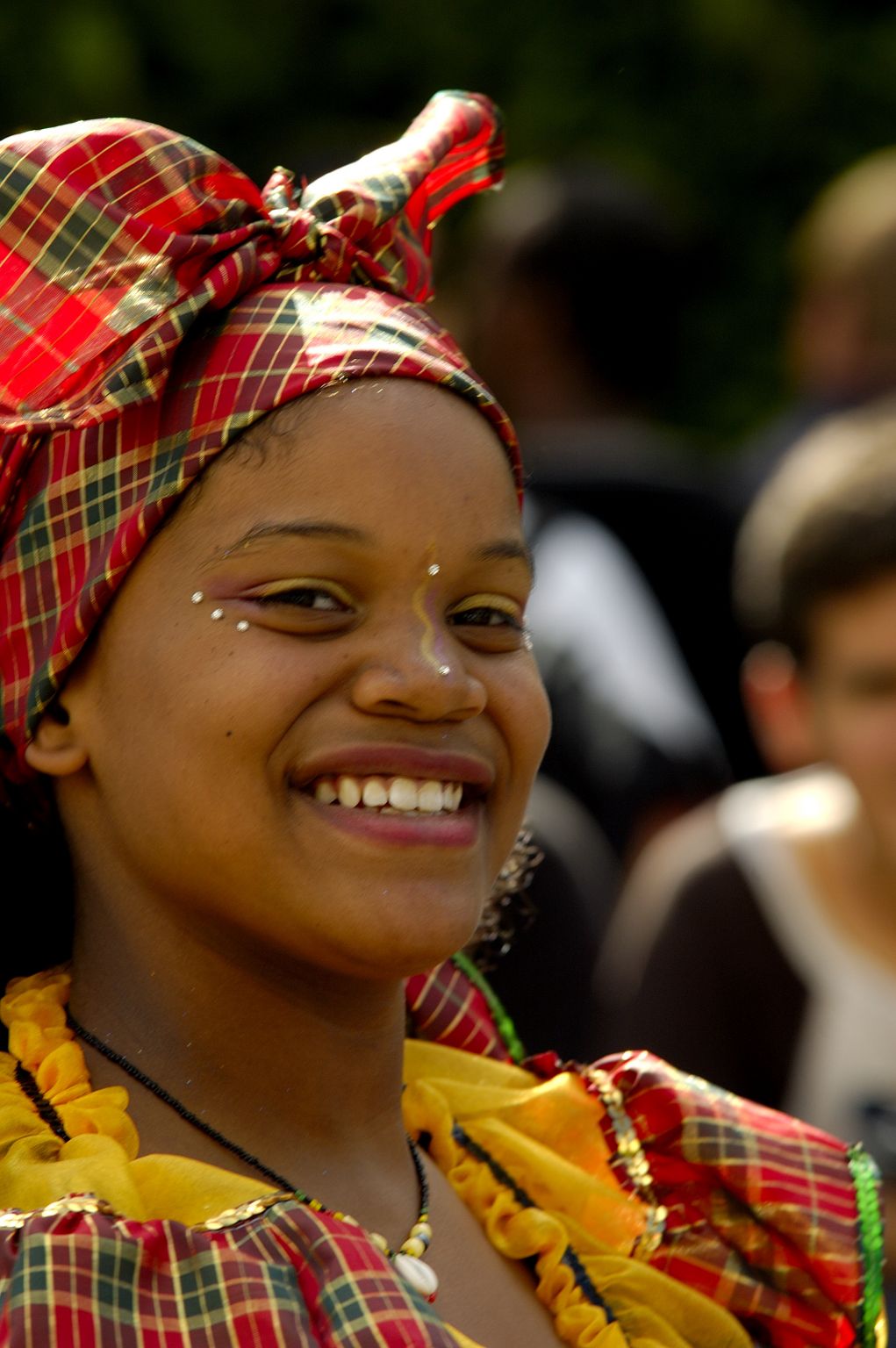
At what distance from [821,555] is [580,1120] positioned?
5.00ft

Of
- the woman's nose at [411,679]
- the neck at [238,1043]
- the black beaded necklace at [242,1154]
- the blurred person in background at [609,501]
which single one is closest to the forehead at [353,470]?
the woman's nose at [411,679]

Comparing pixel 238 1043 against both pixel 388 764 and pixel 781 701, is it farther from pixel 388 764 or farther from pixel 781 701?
pixel 781 701

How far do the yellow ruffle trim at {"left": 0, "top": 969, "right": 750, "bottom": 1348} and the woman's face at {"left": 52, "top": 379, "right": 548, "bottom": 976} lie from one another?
7.5 inches

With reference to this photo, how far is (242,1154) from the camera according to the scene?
6.86ft

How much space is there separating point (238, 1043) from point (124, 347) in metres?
0.67

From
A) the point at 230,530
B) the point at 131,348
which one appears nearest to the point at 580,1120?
the point at 230,530

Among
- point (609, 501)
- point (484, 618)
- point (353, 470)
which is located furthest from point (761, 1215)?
point (609, 501)

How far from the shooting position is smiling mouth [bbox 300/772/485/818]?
6.77 ft

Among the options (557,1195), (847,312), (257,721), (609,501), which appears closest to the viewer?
(257,721)

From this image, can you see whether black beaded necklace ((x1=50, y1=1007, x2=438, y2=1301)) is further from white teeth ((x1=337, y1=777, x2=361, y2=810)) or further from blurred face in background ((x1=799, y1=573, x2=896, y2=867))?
blurred face in background ((x1=799, y1=573, x2=896, y2=867))

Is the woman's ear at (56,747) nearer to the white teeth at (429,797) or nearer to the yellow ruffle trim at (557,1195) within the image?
the white teeth at (429,797)

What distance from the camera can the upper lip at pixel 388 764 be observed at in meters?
2.04

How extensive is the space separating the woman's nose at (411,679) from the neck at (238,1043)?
27 cm

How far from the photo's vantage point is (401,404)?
2137 mm
